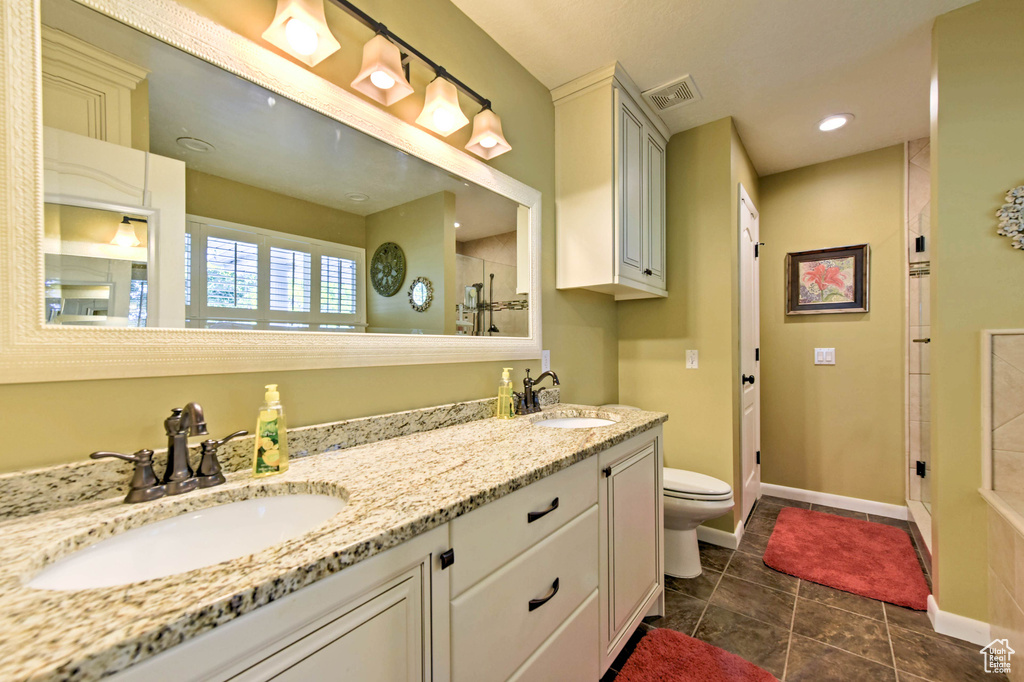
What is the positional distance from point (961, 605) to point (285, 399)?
8.55 ft

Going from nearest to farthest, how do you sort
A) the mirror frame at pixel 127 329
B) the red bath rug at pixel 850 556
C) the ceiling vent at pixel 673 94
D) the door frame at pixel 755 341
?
the mirror frame at pixel 127 329 < the red bath rug at pixel 850 556 < the ceiling vent at pixel 673 94 < the door frame at pixel 755 341

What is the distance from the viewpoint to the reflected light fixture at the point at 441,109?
56.6 inches

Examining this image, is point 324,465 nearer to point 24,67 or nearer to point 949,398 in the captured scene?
point 24,67

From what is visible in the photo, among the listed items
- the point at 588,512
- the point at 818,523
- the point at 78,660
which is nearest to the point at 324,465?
the point at 78,660

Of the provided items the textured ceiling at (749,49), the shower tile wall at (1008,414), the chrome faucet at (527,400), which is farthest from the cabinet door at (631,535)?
the textured ceiling at (749,49)

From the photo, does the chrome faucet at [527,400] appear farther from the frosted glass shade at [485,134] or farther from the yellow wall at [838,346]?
the yellow wall at [838,346]

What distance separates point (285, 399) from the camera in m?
1.10

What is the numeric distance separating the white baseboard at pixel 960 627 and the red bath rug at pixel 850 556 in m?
0.14

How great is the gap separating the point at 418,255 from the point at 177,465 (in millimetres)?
892

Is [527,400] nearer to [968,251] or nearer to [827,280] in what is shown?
[968,251]

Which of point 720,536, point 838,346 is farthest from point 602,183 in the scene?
point 838,346

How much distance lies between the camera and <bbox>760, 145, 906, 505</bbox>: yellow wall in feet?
9.11

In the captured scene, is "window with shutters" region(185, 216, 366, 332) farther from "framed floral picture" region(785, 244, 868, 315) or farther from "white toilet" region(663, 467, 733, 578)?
"framed floral picture" region(785, 244, 868, 315)

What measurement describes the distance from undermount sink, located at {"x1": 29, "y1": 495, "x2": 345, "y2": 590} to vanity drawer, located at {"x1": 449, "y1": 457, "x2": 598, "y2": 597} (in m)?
0.27
